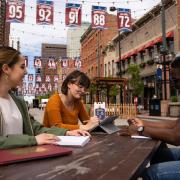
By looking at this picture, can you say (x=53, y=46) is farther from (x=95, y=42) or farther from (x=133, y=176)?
(x=133, y=176)

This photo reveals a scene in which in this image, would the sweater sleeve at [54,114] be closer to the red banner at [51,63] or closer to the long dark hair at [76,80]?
the long dark hair at [76,80]

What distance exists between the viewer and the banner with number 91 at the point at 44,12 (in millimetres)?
16984

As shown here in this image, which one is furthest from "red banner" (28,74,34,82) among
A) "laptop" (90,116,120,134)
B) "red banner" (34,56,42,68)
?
"laptop" (90,116,120,134)

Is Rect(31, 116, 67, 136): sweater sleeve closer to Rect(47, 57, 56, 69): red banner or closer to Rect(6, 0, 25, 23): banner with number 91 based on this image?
Rect(6, 0, 25, 23): banner with number 91

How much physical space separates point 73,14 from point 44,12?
142 centimetres

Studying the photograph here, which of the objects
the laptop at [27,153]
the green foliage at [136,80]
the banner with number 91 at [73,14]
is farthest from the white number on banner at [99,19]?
the laptop at [27,153]

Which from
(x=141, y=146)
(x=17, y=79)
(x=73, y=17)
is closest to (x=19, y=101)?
(x=17, y=79)

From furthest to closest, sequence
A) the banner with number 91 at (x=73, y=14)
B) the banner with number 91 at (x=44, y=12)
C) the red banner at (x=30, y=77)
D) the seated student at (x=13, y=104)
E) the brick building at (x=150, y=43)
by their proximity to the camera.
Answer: the red banner at (x=30, y=77) → the brick building at (x=150, y=43) → the banner with number 91 at (x=73, y=14) → the banner with number 91 at (x=44, y=12) → the seated student at (x=13, y=104)

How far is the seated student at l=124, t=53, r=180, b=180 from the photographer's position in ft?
6.52

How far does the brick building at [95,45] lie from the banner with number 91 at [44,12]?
2872 cm

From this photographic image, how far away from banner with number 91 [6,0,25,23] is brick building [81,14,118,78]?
29.4 m

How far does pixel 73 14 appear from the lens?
56.3ft

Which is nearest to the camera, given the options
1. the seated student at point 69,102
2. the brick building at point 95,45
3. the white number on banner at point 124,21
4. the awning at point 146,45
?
the seated student at point 69,102

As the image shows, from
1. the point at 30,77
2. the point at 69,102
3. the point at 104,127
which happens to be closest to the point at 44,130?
the point at 104,127
